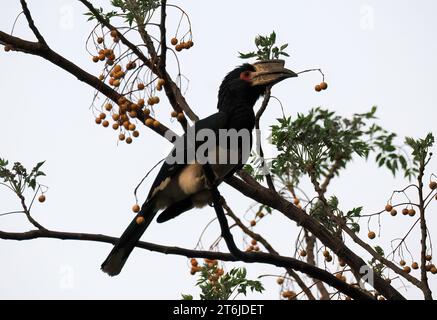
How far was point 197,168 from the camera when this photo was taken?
16.4 feet

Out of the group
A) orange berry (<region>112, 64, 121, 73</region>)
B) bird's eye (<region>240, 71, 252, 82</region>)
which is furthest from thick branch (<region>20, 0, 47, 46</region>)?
bird's eye (<region>240, 71, 252, 82</region>)

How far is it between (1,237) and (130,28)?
4.54 feet

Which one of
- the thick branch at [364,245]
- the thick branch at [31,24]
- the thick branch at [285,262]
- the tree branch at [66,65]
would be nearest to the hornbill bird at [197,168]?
the tree branch at [66,65]

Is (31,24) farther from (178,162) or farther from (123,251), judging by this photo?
(123,251)

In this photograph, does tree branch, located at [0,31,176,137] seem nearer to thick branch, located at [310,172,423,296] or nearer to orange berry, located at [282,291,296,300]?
thick branch, located at [310,172,423,296]

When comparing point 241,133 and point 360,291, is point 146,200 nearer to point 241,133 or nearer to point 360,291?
point 241,133

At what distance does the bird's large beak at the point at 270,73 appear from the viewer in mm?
5262

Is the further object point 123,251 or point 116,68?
point 123,251

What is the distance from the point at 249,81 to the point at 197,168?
955 mm

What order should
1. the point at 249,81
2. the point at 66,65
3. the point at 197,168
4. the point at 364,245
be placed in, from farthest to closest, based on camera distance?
1. the point at 249,81
2. the point at 197,168
3. the point at 364,245
4. the point at 66,65

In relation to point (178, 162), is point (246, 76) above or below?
above

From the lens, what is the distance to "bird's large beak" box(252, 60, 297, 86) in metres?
5.26

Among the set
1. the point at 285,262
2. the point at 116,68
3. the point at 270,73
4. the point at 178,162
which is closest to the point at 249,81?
the point at 270,73
